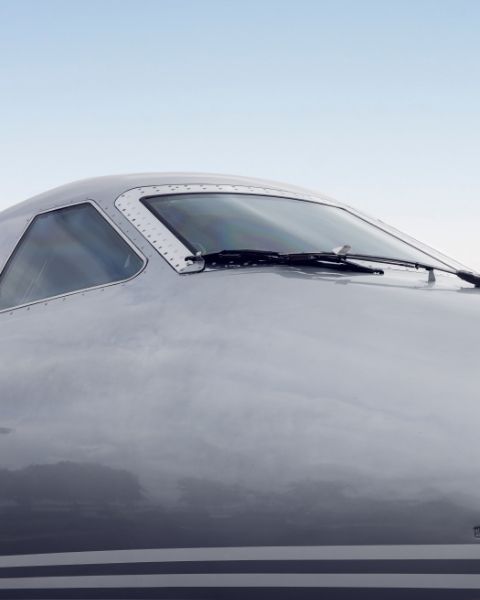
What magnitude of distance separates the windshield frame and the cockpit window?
0.13m

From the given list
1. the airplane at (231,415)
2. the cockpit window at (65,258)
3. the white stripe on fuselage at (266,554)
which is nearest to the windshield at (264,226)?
the airplane at (231,415)

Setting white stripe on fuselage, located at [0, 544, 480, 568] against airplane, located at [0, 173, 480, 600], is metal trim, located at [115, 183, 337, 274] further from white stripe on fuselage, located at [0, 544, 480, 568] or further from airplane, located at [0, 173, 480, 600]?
white stripe on fuselage, located at [0, 544, 480, 568]

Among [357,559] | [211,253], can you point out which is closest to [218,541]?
[357,559]

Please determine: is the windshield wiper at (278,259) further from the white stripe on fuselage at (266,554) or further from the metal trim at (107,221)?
the white stripe on fuselage at (266,554)

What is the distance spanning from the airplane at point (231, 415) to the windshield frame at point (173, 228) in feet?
0.06

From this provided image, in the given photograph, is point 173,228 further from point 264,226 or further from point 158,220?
point 264,226

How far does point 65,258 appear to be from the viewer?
14.4 ft

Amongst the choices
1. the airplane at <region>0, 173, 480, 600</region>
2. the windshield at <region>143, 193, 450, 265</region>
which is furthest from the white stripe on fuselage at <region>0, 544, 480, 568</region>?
the windshield at <region>143, 193, 450, 265</region>

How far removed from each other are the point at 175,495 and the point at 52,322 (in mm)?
1321

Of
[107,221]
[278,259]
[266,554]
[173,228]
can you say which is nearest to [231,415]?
[266,554]

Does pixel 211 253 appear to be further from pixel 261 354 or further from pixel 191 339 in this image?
pixel 261 354

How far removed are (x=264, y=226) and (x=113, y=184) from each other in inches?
33.9

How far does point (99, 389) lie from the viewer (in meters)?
3.51

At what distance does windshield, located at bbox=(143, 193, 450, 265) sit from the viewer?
4094 millimetres
